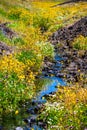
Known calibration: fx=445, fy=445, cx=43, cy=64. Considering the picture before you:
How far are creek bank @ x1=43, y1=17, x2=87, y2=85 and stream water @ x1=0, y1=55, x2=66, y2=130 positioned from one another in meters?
0.84

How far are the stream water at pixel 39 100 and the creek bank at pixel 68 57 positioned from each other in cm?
84

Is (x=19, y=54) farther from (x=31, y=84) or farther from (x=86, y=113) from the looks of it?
(x=86, y=113)

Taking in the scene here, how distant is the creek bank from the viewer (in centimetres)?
2692

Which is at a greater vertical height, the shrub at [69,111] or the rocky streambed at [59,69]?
the shrub at [69,111]

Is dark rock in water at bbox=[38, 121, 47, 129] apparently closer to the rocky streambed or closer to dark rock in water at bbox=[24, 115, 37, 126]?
the rocky streambed

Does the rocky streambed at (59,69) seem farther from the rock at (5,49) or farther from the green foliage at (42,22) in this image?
the green foliage at (42,22)

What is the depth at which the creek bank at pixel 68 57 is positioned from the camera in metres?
26.9

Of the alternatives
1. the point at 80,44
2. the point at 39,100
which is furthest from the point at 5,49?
the point at 80,44

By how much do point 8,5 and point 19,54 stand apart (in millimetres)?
31980

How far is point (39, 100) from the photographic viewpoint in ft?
67.6

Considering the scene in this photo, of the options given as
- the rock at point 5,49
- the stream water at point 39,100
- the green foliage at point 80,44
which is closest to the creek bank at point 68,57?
the green foliage at point 80,44

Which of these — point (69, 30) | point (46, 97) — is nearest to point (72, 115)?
point (46, 97)

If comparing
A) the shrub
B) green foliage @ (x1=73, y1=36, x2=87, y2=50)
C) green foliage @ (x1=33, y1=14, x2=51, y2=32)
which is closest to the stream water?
the shrub

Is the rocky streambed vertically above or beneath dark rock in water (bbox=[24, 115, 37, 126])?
beneath
